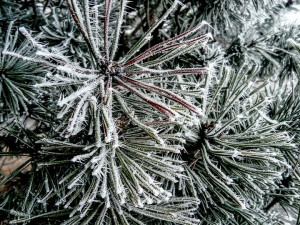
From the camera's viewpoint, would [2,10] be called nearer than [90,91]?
No

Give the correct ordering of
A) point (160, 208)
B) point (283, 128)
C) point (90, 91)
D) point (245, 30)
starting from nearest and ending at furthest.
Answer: point (90, 91) < point (160, 208) < point (283, 128) < point (245, 30)

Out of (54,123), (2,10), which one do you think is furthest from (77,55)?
(2,10)

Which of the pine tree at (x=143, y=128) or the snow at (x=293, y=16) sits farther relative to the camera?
the snow at (x=293, y=16)

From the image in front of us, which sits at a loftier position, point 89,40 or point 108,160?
point 89,40

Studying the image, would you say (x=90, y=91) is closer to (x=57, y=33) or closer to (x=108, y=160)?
(x=108, y=160)

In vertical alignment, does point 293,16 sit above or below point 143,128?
above

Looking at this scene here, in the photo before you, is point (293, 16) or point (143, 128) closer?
point (143, 128)

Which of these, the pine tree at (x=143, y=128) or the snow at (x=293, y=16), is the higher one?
the snow at (x=293, y=16)

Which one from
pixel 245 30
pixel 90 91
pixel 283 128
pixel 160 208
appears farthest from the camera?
pixel 245 30
